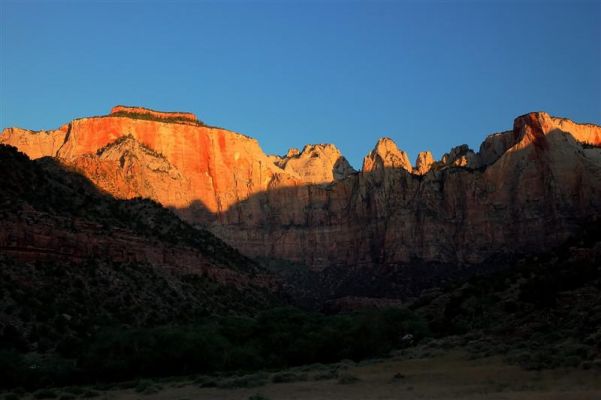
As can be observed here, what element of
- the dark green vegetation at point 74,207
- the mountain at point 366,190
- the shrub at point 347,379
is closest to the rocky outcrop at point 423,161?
the mountain at point 366,190

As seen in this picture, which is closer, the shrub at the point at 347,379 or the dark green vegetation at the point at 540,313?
the shrub at the point at 347,379

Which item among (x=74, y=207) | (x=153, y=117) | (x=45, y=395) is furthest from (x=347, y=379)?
(x=153, y=117)

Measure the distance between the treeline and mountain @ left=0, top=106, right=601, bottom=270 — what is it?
63385 millimetres

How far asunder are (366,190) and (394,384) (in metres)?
131

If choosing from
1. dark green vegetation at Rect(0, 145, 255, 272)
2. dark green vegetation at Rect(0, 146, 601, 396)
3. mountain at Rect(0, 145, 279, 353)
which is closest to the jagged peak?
dark green vegetation at Rect(0, 145, 255, 272)

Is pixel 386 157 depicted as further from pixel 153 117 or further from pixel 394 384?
pixel 394 384

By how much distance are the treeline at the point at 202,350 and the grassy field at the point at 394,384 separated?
3881mm

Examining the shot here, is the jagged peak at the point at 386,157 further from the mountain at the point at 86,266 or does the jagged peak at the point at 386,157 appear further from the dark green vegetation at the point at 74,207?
the mountain at the point at 86,266

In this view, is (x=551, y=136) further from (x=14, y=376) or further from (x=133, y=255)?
(x=14, y=376)

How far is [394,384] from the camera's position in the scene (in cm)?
3014

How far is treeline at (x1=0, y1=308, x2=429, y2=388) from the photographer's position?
3834 cm

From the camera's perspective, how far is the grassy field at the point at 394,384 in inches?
998

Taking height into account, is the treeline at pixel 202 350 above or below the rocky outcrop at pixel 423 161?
below

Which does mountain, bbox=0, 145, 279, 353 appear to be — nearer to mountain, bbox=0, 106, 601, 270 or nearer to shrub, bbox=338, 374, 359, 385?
shrub, bbox=338, 374, 359, 385
